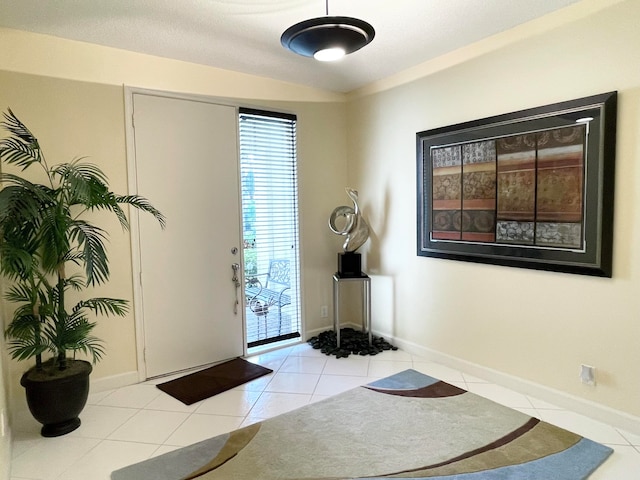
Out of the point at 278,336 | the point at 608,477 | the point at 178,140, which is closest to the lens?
the point at 608,477

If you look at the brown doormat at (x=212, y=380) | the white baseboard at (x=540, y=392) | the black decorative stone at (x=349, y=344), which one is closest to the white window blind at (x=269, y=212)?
the black decorative stone at (x=349, y=344)

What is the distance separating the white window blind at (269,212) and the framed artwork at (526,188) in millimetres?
1299

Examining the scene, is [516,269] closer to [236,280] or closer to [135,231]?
[236,280]

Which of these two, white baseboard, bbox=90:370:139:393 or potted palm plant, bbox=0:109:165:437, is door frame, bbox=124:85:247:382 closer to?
white baseboard, bbox=90:370:139:393

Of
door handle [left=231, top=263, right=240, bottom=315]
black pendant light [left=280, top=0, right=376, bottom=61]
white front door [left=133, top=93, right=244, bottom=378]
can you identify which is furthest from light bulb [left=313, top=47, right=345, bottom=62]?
door handle [left=231, top=263, right=240, bottom=315]

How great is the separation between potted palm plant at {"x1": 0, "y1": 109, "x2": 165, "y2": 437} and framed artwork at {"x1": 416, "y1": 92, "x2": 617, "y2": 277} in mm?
2332

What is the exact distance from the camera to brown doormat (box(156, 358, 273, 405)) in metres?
3.01

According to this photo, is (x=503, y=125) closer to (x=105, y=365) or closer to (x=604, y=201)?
(x=604, y=201)

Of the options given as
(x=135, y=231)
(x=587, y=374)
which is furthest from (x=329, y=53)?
(x=587, y=374)

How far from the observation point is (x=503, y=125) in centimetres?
290

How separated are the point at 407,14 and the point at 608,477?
9.32ft

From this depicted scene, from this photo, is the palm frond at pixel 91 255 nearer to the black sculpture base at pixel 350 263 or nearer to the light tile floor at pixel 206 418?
the light tile floor at pixel 206 418

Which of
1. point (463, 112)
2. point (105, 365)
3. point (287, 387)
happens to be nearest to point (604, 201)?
point (463, 112)

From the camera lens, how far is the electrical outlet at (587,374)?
8.32 ft
